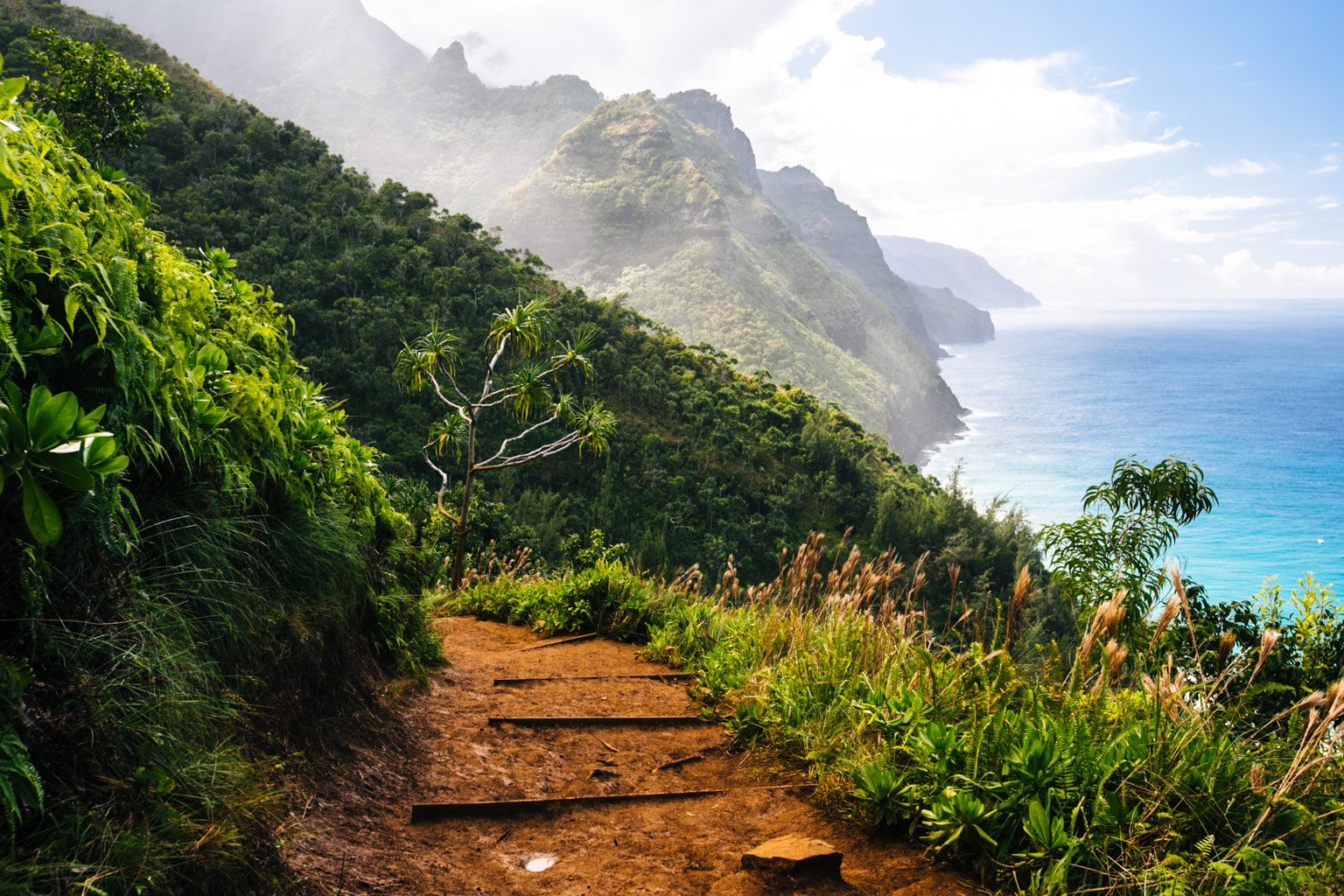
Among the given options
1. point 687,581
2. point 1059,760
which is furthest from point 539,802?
point 687,581

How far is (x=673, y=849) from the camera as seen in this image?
292 cm

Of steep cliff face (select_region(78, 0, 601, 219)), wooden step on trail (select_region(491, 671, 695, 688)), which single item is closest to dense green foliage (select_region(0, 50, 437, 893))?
wooden step on trail (select_region(491, 671, 695, 688))

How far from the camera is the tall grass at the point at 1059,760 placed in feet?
7.36

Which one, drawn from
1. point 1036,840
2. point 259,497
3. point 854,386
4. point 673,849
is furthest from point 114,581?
point 854,386

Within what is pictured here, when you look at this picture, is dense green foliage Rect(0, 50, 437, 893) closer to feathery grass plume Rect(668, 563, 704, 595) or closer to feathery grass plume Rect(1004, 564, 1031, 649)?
feathery grass plume Rect(1004, 564, 1031, 649)

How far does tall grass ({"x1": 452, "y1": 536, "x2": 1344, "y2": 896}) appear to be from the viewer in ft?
7.36

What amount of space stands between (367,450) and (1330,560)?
7950 centimetres

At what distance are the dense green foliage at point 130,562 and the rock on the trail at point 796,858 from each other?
1450mm

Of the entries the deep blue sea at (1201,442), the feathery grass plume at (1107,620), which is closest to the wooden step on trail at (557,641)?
the feathery grass plume at (1107,620)

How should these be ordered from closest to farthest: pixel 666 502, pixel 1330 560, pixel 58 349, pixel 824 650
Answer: pixel 58 349 → pixel 824 650 → pixel 666 502 → pixel 1330 560

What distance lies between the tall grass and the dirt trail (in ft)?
0.65

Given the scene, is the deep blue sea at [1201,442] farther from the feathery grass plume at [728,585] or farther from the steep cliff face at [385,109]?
the steep cliff face at [385,109]

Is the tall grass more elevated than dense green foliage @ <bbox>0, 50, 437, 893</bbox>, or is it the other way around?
dense green foliage @ <bbox>0, 50, 437, 893</bbox>

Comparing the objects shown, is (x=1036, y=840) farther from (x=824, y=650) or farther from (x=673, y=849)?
(x=824, y=650)
